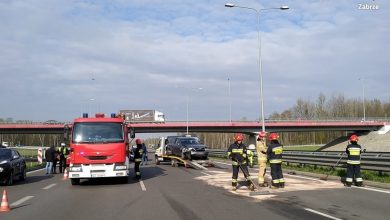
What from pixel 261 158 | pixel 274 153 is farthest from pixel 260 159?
pixel 274 153

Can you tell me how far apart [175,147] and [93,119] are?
15.9 m

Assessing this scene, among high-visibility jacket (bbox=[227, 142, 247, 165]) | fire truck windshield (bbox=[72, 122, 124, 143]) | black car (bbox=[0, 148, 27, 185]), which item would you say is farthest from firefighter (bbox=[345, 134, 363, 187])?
black car (bbox=[0, 148, 27, 185])

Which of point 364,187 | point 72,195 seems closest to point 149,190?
point 72,195

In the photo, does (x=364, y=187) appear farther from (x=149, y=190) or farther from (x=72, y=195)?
(x=72, y=195)

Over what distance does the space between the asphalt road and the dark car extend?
1439cm

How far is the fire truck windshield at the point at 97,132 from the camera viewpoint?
55.8 ft

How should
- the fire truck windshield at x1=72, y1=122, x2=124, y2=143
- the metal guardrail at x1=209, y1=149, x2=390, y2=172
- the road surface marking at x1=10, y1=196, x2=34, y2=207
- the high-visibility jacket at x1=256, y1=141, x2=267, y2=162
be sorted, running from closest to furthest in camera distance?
the road surface marking at x1=10, y1=196, x2=34, y2=207 → the high-visibility jacket at x1=256, y1=141, x2=267, y2=162 → the fire truck windshield at x1=72, y1=122, x2=124, y2=143 → the metal guardrail at x1=209, y1=149, x2=390, y2=172

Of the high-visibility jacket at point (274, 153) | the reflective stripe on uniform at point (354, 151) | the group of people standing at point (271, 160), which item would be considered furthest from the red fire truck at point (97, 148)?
the reflective stripe on uniform at point (354, 151)

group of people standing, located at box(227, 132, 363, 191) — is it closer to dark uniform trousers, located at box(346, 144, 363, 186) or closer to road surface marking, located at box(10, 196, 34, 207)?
dark uniform trousers, located at box(346, 144, 363, 186)

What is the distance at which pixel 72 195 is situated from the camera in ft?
46.8

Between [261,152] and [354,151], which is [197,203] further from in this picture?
[354,151]

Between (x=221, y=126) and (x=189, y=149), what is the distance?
47490mm

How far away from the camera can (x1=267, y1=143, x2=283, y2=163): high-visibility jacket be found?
596 inches

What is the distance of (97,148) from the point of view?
16766 millimetres
